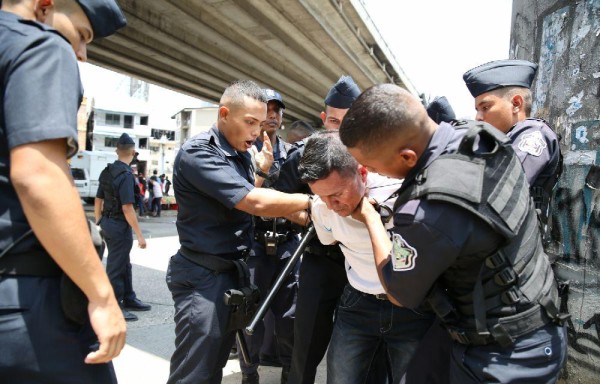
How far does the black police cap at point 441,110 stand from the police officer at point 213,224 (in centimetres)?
109

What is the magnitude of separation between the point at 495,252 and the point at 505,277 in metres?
0.08

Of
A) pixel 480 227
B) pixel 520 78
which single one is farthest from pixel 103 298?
pixel 520 78

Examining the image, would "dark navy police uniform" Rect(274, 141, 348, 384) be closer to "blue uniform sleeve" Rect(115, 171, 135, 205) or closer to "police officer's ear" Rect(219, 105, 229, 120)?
"police officer's ear" Rect(219, 105, 229, 120)

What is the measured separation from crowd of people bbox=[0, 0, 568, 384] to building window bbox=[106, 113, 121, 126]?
5356 cm

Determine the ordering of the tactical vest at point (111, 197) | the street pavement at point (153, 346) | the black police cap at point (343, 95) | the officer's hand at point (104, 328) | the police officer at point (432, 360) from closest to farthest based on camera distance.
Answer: the officer's hand at point (104, 328) < the police officer at point (432, 360) < the black police cap at point (343, 95) < the street pavement at point (153, 346) < the tactical vest at point (111, 197)

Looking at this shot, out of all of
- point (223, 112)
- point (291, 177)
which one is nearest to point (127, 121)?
point (291, 177)

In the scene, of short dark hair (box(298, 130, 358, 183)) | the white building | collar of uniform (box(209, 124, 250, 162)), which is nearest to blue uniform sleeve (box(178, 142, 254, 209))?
collar of uniform (box(209, 124, 250, 162))

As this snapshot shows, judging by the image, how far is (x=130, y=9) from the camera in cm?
894

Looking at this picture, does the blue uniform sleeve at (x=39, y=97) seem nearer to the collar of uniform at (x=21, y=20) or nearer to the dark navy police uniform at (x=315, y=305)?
the collar of uniform at (x=21, y=20)

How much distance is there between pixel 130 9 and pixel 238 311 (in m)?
8.43

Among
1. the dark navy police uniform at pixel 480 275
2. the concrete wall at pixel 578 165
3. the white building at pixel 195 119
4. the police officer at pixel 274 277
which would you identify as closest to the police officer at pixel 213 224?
the police officer at pixel 274 277

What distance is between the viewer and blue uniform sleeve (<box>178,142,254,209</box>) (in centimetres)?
219

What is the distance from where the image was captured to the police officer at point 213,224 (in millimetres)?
2186

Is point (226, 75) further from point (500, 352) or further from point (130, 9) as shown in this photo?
point (500, 352)
